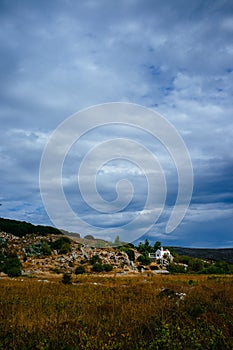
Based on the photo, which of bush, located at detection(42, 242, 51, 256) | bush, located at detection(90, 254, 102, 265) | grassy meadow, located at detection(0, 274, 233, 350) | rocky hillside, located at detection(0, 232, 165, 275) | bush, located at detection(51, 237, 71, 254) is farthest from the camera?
bush, located at detection(51, 237, 71, 254)

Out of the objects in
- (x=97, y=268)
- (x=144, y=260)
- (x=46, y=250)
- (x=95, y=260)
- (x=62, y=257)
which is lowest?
(x=97, y=268)

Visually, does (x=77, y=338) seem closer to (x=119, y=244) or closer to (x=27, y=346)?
(x=27, y=346)

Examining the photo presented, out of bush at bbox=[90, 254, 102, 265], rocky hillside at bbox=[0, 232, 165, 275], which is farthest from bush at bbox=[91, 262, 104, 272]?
bush at bbox=[90, 254, 102, 265]

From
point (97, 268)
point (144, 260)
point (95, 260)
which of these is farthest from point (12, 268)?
point (144, 260)

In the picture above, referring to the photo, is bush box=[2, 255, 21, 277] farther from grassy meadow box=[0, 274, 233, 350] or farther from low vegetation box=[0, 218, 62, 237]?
grassy meadow box=[0, 274, 233, 350]

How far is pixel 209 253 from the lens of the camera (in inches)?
2525

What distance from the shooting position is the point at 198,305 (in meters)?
8.39

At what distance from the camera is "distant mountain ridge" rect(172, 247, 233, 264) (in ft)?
198

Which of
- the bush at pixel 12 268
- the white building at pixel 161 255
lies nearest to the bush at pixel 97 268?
the bush at pixel 12 268

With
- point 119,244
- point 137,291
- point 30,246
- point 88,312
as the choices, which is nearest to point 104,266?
point 30,246

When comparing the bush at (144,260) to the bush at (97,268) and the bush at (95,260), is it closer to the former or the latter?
the bush at (95,260)

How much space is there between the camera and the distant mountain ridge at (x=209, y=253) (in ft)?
198

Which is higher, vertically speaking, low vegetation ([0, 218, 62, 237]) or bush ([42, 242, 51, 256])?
low vegetation ([0, 218, 62, 237])

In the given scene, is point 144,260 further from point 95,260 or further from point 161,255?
point 95,260
